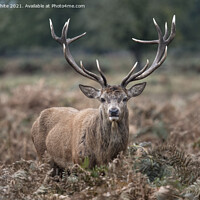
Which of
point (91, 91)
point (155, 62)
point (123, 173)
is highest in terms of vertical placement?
point (155, 62)

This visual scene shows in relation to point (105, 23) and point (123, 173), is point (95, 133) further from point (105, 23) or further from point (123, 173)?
point (105, 23)

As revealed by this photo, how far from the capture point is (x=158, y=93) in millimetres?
24453

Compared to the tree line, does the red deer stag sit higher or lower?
lower

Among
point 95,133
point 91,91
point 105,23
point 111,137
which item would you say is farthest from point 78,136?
point 105,23

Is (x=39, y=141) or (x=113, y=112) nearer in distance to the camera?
(x=113, y=112)

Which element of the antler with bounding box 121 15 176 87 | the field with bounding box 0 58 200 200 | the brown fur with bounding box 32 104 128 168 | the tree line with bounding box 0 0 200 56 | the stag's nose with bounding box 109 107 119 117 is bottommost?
the field with bounding box 0 58 200 200

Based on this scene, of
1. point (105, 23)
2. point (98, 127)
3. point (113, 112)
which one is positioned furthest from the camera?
point (105, 23)

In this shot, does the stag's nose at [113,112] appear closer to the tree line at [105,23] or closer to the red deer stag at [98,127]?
the red deer stag at [98,127]

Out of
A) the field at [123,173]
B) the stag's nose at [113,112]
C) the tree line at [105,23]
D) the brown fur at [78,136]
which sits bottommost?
the field at [123,173]

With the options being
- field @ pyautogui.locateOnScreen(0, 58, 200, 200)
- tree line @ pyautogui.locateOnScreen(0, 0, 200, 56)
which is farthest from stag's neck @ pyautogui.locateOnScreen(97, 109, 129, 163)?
tree line @ pyautogui.locateOnScreen(0, 0, 200, 56)

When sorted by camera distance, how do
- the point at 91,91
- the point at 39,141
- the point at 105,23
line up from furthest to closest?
the point at 105,23
the point at 39,141
the point at 91,91

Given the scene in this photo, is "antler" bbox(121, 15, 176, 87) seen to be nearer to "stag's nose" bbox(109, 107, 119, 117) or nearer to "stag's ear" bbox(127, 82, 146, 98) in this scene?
"stag's ear" bbox(127, 82, 146, 98)

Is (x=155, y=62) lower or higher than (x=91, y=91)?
higher

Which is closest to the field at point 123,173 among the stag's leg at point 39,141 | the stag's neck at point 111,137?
the stag's neck at point 111,137
